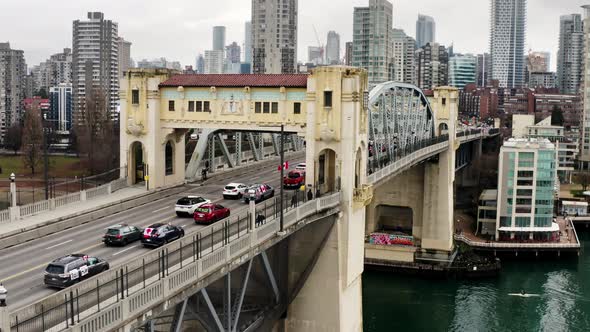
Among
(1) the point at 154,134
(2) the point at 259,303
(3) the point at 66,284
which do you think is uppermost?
(1) the point at 154,134

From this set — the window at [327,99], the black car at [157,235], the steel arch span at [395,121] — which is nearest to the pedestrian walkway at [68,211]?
the black car at [157,235]

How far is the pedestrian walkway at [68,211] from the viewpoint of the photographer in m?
29.9

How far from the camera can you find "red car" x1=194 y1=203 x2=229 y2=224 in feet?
108

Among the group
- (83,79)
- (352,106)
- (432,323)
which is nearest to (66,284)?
(352,106)

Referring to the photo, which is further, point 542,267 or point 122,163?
point 542,267

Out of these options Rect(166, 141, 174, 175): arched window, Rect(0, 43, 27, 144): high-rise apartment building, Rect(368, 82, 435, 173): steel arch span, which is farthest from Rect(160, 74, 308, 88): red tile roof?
Rect(0, 43, 27, 144): high-rise apartment building

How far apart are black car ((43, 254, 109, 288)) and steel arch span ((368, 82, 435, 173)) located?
29.3 metres

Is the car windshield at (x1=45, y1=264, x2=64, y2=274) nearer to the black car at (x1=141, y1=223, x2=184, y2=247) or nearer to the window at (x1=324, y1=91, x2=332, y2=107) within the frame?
the black car at (x1=141, y1=223, x2=184, y2=247)

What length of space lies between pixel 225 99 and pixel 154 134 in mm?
4910

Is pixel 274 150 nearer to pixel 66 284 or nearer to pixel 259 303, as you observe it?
pixel 259 303

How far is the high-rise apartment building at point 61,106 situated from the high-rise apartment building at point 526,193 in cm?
12546

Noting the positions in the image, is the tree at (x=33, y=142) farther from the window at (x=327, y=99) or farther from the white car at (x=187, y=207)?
the window at (x=327, y=99)

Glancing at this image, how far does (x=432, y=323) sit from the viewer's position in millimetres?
58188

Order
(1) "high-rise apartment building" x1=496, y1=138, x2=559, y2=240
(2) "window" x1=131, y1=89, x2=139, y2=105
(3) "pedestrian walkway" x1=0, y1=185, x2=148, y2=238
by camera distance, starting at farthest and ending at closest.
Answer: (1) "high-rise apartment building" x1=496, y1=138, x2=559, y2=240
(2) "window" x1=131, y1=89, x2=139, y2=105
(3) "pedestrian walkway" x1=0, y1=185, x2=148, y2=238
